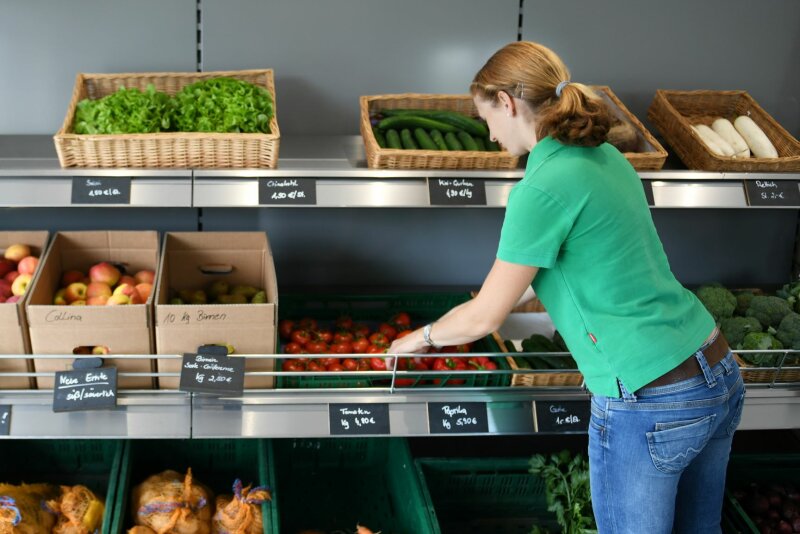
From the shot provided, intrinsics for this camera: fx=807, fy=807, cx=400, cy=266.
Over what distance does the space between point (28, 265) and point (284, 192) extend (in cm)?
77

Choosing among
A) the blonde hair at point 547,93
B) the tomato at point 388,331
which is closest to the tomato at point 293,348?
the tomato at point 388,331

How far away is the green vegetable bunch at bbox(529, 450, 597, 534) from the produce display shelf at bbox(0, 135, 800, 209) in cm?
81

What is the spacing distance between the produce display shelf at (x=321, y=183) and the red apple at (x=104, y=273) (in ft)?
1.01

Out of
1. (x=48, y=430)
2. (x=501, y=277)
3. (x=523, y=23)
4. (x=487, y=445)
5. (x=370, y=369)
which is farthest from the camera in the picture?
(x=487, y=445)

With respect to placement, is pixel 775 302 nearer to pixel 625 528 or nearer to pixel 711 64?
pixel 711 64

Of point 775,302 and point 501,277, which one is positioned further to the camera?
point 775,302

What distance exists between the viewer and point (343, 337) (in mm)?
2469

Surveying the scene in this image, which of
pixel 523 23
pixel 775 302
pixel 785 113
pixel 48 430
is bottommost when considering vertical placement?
pixel 48 430

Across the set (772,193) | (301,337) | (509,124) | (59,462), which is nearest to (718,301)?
(772,193)

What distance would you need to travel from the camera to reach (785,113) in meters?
2.82

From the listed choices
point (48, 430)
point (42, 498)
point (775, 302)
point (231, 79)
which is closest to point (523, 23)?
point (231, 79)

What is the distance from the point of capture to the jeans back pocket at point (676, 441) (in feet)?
5.82

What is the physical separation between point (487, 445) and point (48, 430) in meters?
1.65

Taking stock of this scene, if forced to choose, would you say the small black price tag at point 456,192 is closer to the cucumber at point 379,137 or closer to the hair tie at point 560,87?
the cucumber at point 379,137
